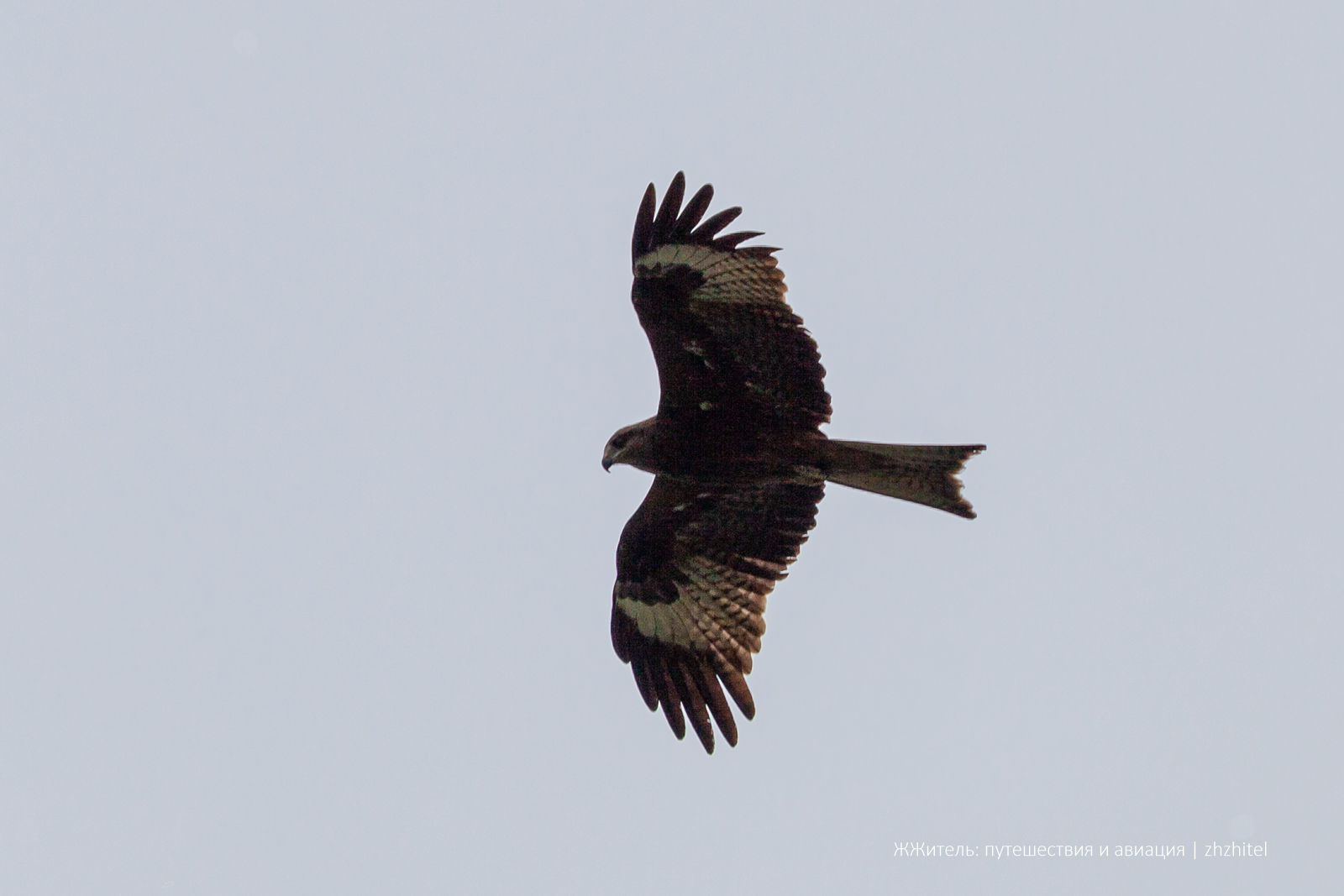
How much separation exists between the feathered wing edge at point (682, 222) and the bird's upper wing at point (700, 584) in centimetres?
170

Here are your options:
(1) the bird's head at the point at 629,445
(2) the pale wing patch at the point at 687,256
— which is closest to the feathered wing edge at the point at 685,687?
(1) the bird's head at the point at 629,445

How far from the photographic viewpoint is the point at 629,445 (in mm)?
8758

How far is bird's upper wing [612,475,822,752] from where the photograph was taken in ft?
28.9

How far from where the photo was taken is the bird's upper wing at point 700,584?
880 cm

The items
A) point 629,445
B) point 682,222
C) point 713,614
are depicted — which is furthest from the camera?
point 713,614

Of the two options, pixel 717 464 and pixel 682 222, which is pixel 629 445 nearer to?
pixel 717 464

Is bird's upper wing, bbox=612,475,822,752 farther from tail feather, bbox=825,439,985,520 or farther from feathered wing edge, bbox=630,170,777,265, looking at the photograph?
feathered wing edge, bbox=630,170,777,265

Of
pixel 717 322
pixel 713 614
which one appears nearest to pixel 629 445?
pixel 717 322

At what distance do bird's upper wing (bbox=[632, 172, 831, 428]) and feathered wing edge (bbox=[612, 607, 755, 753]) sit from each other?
1.61m

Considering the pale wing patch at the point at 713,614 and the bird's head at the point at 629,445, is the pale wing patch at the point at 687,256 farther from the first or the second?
the pale wing patch at the point at 713,614

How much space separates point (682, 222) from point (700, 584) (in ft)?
8.16

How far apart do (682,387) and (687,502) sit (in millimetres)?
926

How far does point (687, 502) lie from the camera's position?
9039 millimetres

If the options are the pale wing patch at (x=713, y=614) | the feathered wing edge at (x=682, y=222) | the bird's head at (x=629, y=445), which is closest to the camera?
the feathered wing edge at (x=682, y=222)
